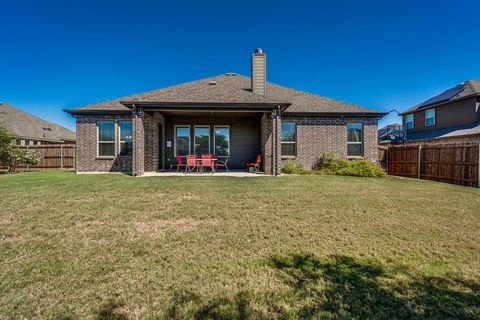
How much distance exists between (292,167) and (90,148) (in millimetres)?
11115

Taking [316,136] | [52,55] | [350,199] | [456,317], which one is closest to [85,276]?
[456,317]

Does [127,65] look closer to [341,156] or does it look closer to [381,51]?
[341,156]

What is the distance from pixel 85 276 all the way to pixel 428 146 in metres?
13.9

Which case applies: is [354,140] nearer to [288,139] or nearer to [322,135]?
[322,135]

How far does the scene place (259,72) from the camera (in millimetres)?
13086

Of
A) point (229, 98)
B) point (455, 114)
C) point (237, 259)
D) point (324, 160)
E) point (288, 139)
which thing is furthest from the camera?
point (455, 114)

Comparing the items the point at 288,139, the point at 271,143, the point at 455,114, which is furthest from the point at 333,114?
the point at 455,114

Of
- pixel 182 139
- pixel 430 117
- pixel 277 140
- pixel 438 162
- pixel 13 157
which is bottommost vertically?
pixel 438 162

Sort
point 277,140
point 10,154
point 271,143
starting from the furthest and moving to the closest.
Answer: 1. point 10,154
2. point 271,143
3. point 277,140

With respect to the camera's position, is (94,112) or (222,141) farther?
(222,141)

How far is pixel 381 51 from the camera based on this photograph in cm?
1555

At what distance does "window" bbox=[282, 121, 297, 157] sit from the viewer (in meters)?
13.2

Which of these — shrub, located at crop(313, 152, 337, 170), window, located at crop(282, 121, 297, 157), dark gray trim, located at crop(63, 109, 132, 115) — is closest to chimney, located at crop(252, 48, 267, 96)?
window, located at crop(282, 121, 297, 157)

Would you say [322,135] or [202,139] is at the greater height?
[322,135]
